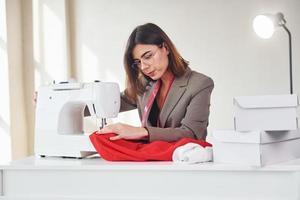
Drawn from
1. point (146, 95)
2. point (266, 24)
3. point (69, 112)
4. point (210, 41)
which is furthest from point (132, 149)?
point (210, 41)

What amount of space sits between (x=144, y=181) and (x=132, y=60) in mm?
670

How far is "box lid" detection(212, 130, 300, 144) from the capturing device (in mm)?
1329

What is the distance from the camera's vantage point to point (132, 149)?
1.59 metres

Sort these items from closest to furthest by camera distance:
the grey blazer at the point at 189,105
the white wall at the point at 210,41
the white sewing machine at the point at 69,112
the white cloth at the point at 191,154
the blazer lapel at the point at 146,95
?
the white cloth at the point at 191,154 < the white sewing machine at the point at 69,112 < the grey blazer at the point at 189,105 < the blazer lapel at the point at 146,95 < the white wall at the point at 210,41

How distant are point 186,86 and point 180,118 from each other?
127 millimetres

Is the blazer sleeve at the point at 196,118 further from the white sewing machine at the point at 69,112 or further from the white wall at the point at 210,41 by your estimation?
the white wall at the point at 210,41

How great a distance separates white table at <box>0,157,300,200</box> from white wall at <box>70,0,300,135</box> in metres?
2.61

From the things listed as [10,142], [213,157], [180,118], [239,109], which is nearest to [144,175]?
[213,157]

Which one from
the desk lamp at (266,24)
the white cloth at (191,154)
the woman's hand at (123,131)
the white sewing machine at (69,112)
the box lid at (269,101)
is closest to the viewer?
the box lid at (269,101)

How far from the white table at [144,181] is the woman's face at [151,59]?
523mm

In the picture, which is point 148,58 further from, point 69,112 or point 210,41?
point 210,41

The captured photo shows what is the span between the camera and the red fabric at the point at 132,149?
1529mm

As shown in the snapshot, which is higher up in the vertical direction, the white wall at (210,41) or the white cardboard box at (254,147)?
the white wall at (210,41)

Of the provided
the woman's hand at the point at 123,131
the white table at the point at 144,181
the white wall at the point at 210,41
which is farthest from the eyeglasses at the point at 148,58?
the white wall at the point at 210,41
